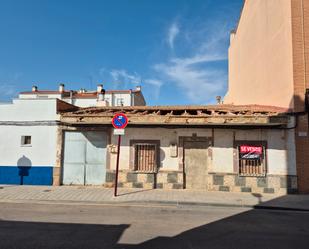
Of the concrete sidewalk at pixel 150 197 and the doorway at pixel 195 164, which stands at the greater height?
the doorway at pixel 195 164

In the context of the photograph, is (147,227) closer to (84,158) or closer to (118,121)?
(118,121)

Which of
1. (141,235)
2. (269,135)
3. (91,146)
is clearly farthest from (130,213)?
(269,135)

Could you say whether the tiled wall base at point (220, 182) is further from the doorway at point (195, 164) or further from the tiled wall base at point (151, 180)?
the doorway at point (195, 164)

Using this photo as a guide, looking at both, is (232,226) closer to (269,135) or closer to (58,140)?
(269,135)

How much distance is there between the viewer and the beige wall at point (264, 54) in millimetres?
10734

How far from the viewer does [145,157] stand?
10.7 metres

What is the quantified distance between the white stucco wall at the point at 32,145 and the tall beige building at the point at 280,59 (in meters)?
10.8

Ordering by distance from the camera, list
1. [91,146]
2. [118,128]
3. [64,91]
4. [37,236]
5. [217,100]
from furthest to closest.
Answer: [64,91] → [217,100] → [91,146] → [118,128] → [37,236]

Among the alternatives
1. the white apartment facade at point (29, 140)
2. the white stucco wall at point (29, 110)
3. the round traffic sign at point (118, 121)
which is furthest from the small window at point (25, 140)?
the round traffic sign at point (118, 121)

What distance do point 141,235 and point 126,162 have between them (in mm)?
5558

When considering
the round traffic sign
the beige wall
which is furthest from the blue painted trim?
the beige wall

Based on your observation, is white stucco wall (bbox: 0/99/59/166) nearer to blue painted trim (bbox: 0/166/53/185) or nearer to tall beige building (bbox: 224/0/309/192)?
blue painted trim (bbox: 0/166/53/185)

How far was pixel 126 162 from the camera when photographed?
1067 centimetres

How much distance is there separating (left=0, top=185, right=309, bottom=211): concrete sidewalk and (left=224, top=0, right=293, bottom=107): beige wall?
4.31 meters
